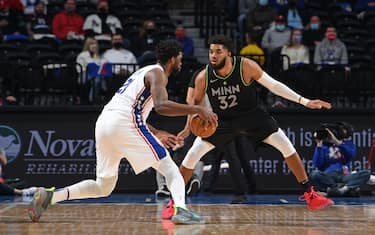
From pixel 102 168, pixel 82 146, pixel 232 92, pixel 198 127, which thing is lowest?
pixel 82 146

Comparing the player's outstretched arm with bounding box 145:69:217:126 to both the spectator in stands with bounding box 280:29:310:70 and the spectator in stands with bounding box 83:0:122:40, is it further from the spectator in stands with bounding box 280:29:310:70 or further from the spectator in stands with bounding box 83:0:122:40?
the spectator in stands with bounding box 83:0:122:40

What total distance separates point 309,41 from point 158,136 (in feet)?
30.0

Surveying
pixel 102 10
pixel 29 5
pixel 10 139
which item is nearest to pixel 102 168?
pixel 10 139

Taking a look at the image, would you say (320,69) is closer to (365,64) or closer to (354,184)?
(365,64)

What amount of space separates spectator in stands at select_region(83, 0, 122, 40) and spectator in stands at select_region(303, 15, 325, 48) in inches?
152

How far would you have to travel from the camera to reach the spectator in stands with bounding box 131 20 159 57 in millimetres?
15617

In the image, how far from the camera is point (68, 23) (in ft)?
54.0

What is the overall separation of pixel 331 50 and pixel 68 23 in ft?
17.6

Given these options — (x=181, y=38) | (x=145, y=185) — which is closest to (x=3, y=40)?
(x=181, y=38)

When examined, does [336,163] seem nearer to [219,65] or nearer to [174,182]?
[219,65]

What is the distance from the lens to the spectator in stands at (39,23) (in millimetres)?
16172

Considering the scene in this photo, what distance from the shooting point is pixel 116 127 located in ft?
25.1

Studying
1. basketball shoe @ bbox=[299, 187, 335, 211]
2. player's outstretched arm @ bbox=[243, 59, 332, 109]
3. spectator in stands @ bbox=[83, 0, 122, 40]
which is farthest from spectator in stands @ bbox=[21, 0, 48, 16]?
basketball shoe @ bbox=[299, 187, 335, 211]

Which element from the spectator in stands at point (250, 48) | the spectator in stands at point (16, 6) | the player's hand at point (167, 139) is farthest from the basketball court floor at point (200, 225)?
the spectator in stands at point (16, 6)
